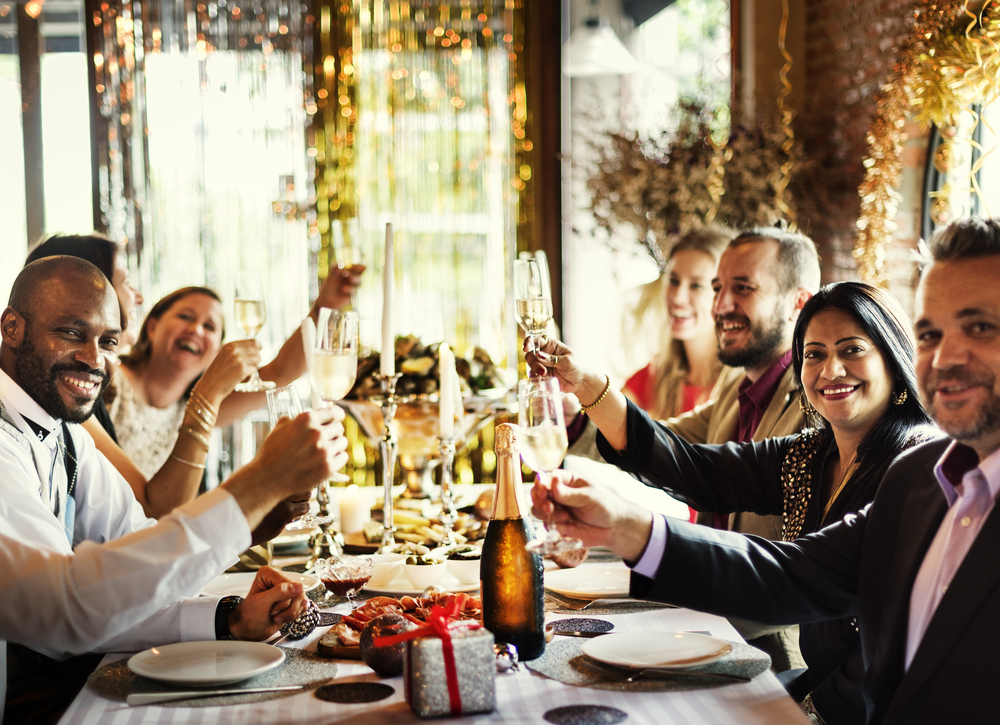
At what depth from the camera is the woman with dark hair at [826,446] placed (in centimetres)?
163

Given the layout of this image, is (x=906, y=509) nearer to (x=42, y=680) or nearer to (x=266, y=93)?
(x=42, y=680)

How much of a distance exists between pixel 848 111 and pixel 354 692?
289cm

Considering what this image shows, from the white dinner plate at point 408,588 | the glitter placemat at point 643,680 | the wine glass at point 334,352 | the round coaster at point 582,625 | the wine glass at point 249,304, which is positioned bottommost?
the white dinner plate at point 408,588

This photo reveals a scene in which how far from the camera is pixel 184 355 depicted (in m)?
2.94

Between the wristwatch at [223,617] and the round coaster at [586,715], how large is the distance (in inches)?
21.4

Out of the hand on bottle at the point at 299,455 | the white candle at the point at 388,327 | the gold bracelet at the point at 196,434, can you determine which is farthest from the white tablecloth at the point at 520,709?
the gold bracelet at the point at 196,434

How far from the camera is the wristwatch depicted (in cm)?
140

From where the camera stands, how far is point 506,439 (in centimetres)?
128

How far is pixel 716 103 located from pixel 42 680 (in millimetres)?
3525

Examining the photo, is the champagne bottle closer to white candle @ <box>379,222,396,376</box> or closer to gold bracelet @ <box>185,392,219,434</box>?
white candle @ <box>379,222,396,376</box>

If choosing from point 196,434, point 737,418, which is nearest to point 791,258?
point 737,418

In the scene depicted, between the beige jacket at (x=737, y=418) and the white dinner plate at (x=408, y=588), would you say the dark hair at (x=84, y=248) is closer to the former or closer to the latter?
the white dinner plate at (x=408, y=588)

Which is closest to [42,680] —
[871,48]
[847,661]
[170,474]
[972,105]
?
[170,474]

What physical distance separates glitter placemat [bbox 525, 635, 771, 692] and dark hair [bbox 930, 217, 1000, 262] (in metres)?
0.59
